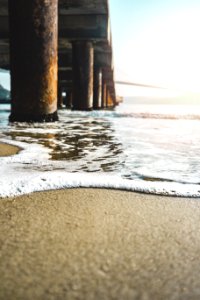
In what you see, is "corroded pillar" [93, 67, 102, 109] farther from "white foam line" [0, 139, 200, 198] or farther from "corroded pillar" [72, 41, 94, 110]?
"white foam line" [0, 139, 200, 198]

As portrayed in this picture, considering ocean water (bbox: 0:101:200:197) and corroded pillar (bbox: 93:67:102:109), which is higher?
corroded pillar (bbox: 93:67:102:109)

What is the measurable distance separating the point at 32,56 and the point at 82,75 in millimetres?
5793

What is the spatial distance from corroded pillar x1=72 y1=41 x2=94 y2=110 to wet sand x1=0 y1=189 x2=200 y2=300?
8.87 m

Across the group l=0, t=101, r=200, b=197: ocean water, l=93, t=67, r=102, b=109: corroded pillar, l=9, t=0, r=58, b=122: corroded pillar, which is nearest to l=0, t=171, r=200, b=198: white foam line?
l=0, t=101, r=200, b=197: ocean water

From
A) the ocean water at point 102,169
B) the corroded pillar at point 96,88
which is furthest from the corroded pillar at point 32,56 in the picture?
the corroded pillar at point 96,88

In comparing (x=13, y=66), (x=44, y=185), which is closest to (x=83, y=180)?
(x=44, y=185)

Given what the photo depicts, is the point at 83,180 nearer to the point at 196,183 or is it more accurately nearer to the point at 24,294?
the point at 196,183

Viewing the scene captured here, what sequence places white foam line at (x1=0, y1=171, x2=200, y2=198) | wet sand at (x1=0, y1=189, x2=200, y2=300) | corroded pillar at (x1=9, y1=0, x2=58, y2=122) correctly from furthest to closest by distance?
corroded pillar at (x1=9, y1=0, x2=58, y2=122) < white foam line at (x1=0, y1=171, x2=200, y2=198) < wet sand at (x1=0, y1=189, x2=200, y2=300)

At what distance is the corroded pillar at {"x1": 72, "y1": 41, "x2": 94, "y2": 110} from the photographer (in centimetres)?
982

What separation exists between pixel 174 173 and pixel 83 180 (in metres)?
0.53

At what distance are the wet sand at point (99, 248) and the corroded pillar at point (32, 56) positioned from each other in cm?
338

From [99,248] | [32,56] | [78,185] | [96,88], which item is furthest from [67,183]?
[96,88]

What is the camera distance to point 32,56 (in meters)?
4.22

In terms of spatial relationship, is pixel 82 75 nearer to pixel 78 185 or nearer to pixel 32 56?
pixel 32 56
